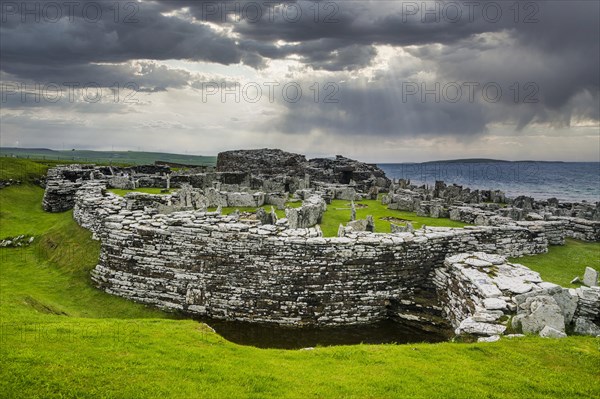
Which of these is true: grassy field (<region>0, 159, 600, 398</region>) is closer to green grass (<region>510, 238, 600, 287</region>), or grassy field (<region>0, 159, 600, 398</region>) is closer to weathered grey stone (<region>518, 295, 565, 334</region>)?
weathered grey stone (<region>518, 295, 565, 334</region>)

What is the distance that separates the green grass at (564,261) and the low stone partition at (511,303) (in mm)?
2490

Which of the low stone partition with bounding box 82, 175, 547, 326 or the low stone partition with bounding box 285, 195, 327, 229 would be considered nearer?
the low stone partition with bounding box 82, 175, 547, 326

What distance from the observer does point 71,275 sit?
18031 mm

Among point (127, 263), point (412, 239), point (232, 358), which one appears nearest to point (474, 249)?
point (412, 239)

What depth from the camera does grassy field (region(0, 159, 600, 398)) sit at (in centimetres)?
725

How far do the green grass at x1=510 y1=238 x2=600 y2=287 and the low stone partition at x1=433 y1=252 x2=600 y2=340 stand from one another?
2.49m

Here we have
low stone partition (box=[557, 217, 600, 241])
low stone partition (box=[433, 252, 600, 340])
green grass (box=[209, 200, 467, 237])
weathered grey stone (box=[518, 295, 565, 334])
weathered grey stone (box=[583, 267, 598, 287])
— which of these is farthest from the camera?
low stone partition (box=[557, 217, 600, 241])

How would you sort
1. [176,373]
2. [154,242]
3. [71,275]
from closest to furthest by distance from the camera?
[176,373] < [154,242] < [71,275]

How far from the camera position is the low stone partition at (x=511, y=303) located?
1045 centimetres

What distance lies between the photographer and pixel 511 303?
1181 cm

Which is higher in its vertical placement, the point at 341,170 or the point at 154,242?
the point at 341,170

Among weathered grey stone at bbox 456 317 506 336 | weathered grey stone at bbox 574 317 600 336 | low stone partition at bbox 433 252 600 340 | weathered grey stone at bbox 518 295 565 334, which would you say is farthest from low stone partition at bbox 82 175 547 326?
weathered grey stone at bbox 574 317 600 336

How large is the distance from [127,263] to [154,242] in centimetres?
175

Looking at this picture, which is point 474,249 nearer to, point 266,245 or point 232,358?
point 266,245
